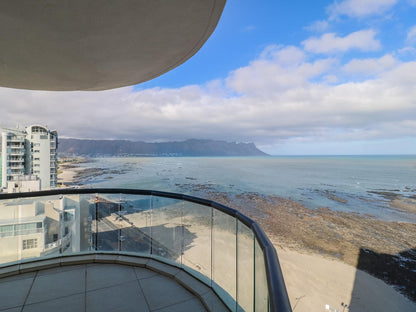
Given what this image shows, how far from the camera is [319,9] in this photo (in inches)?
378


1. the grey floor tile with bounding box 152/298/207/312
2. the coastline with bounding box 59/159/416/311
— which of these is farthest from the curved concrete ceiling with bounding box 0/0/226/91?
the coastline with bounding box 59/159/416/311

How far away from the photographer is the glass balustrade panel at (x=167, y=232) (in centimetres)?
272

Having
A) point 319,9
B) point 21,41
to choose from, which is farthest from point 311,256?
point 21,41

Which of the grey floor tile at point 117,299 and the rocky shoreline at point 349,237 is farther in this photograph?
the rocky shoreline at point 349,237

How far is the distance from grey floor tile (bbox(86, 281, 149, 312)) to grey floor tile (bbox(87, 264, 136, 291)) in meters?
0.10

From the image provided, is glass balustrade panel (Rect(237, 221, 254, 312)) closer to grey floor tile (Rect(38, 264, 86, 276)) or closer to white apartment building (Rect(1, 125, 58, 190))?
grey floor tile (Rect(38, 264, 86, 276))

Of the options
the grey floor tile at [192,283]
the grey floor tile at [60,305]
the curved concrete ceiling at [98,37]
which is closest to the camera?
the curved concrete ceiling at [98,37]

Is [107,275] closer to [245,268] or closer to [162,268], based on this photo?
[162,268]

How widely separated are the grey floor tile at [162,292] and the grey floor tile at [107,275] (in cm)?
24

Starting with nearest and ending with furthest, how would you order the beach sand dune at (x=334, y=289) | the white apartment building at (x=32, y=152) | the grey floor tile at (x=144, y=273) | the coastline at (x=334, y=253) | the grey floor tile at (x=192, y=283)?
the grey floor tile at (x=192, y=283) < the grey floor tile at (x=144, y=273) < the beach sand dune at (x=334, y=289) < the coastline at (x=334, y=253) < the white apartment building at (x=32, y=152)

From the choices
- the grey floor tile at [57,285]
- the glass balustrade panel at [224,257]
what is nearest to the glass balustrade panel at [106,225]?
the grey floor tile at [57,285]

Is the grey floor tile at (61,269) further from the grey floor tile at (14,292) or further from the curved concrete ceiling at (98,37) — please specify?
the curved concrete ceiling at (98,37)

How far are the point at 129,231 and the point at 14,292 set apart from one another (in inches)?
52.7

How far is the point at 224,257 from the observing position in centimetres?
252
